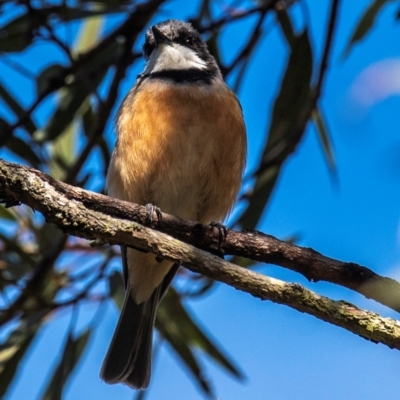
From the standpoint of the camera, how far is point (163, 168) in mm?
3828

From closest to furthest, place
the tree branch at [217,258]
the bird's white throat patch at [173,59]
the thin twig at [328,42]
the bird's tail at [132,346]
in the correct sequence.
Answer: the tree branch at [217,258] < the bird's tail at [132,346] < the thin twig at [328,42] < the bird's white throat patch at [173,59]

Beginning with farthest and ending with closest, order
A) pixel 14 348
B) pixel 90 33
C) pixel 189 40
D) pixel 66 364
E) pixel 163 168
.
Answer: pixel 90 33
pixel 189 40
pixel 14 348
pixel 66 364
pixel 163 168

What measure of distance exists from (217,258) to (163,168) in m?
1.41

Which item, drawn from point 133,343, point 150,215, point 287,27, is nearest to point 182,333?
point 133,343

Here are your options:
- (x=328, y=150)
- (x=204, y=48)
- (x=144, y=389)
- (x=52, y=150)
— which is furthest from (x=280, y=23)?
(x=144, y=389)

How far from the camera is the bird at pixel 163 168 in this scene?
151 inches

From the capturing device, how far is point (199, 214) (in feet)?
13.2

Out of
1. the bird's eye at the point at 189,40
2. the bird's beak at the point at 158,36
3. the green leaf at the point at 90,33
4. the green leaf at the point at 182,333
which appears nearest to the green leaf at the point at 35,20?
the bird's beak at the point at 158,36

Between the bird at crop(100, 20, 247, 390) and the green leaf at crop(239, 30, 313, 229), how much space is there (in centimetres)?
27

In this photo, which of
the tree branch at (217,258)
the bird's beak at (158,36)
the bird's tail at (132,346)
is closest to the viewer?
the tree branch at (217,258)

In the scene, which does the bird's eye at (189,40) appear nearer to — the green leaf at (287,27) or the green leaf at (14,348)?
the green leaf at (287,27)

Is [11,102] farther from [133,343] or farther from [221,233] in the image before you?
[221,233]

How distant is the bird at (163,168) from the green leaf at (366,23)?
777 mm

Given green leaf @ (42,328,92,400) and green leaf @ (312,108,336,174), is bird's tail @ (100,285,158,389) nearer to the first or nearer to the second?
green leaf @ (42,328,92,400)
